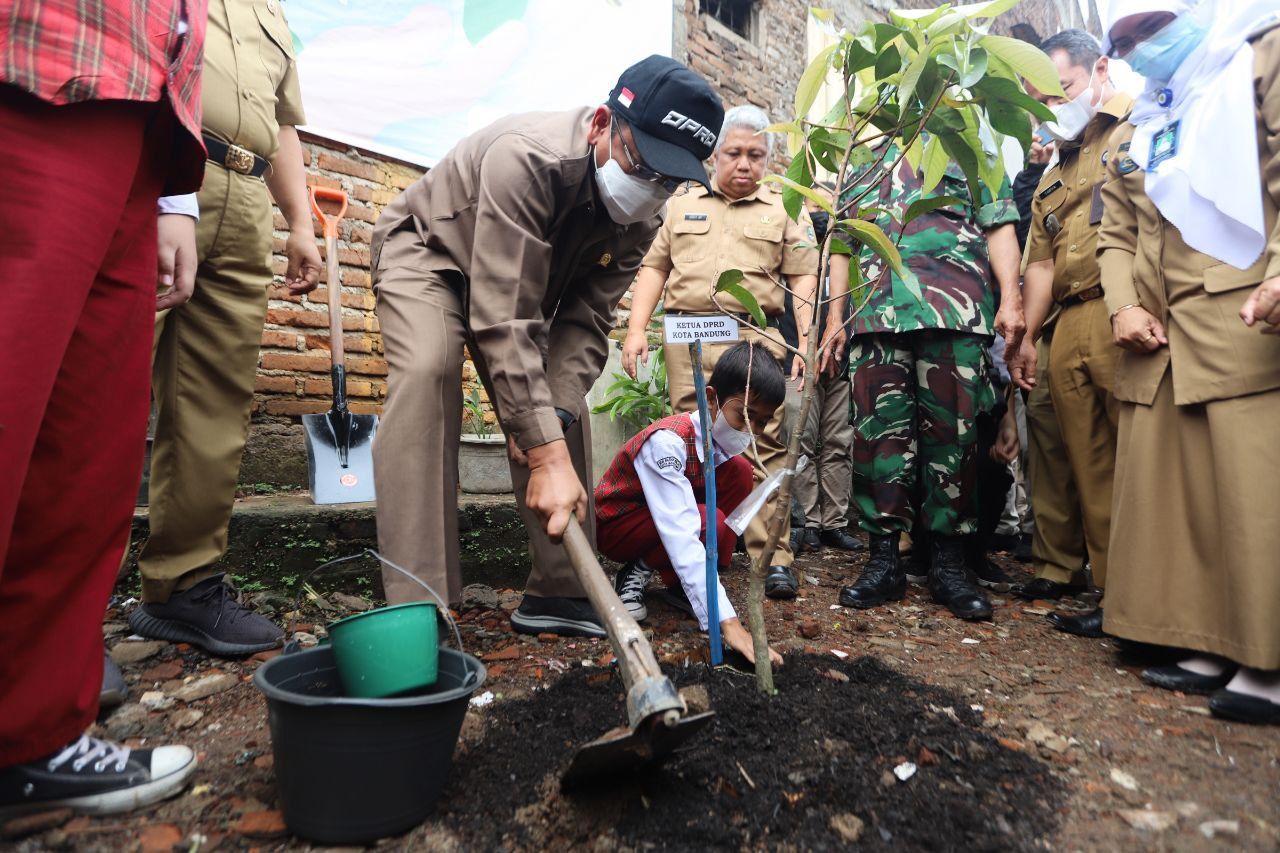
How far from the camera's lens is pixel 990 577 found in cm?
309

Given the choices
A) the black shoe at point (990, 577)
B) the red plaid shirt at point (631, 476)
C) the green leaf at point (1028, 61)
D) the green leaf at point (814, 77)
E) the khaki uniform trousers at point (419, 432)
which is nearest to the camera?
the green leaf at point (1028, 61)

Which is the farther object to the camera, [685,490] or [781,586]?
[781,586]

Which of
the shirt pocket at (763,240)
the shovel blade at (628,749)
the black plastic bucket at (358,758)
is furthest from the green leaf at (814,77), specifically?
the shirt pocket at (763,240)

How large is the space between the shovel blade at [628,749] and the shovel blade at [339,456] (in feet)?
6.31

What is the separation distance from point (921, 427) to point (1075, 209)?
95 centimetres

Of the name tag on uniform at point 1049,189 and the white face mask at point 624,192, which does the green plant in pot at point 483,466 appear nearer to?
the white face mask at point 624,192

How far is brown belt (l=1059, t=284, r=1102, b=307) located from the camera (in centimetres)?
247

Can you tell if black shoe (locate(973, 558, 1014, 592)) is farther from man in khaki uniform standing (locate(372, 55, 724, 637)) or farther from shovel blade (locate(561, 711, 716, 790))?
shovel blade (locate(561, 711, 716, 790))

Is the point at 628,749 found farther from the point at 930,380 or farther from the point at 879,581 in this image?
the point at 930,380

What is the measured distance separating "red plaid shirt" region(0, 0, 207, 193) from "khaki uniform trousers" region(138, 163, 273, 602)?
58 cm

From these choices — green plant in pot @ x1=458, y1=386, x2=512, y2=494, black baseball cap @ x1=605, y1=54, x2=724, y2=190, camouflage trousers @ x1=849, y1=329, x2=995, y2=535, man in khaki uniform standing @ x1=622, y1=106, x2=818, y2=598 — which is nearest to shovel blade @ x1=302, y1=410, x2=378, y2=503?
green plant in pot @ x1=458, y1=386, x2=512, y2=494

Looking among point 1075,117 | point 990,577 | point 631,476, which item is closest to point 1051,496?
point 990,577

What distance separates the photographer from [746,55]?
571cm

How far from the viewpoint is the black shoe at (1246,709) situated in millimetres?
1601
